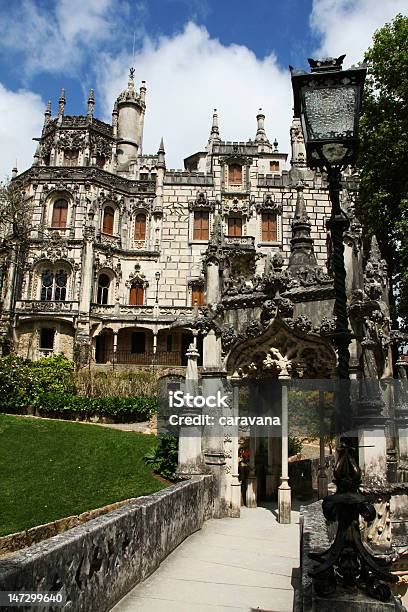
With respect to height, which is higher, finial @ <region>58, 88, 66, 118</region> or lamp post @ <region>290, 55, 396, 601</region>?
finial @ <region>58, 88, 66, 118</region>

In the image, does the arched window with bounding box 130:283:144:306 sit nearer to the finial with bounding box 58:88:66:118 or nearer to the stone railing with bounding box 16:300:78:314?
the stone railing with bounding box 16:300:78:314

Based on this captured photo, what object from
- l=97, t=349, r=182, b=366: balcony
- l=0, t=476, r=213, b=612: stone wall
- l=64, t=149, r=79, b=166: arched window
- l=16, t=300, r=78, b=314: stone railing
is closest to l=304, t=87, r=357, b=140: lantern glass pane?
l=0, t=476, r=213, b=612: stone wall

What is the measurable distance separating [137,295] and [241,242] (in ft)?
29.4

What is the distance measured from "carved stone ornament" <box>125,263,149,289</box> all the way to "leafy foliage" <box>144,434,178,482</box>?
81.8 feet

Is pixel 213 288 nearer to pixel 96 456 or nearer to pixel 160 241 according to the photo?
pixel 96 456

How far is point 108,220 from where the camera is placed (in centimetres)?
4106

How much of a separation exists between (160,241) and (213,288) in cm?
2727

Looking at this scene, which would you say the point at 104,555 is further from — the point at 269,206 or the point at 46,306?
the point at 269,206

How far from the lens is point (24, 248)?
38.7m

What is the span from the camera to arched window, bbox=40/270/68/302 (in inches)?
1528

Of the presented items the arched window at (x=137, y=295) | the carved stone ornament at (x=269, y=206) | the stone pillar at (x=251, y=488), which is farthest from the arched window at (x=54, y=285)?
the stone pillar at (x=251, y=488)

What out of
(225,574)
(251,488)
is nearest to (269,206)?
(251,488)

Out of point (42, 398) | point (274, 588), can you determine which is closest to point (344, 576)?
point (274, 588)

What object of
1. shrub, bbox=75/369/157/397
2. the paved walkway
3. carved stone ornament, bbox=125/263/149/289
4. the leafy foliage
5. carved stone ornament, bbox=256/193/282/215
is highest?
carved stone ornament, bbox=256/193/282/215
